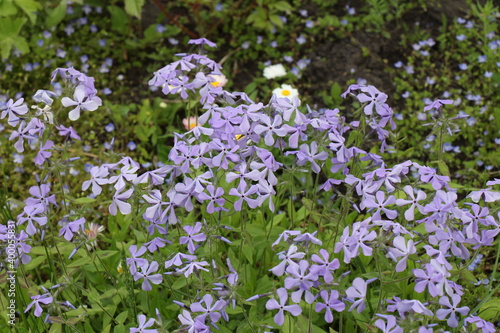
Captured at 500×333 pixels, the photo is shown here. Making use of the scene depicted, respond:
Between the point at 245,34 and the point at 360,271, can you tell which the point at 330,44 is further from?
the point at 360,271

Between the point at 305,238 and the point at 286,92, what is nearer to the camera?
the point at 305,238

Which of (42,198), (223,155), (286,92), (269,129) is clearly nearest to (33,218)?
(42,198)

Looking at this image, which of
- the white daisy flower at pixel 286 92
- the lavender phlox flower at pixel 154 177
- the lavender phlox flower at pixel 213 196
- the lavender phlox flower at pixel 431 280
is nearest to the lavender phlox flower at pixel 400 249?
the lavender phlox flower at pixel 431 280

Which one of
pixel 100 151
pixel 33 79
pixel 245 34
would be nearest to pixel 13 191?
pixel 100 151

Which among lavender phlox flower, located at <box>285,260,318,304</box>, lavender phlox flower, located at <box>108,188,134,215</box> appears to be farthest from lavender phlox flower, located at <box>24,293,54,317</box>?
lavender phlox flower, located at <box>285,260,318,304</box>

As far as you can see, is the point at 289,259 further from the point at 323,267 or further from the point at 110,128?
the point at 110,128

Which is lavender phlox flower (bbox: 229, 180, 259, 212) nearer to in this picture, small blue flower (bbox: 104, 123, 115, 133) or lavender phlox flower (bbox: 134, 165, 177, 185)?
lavender phlox flower (bbox: 134, 165, 177, 185)
